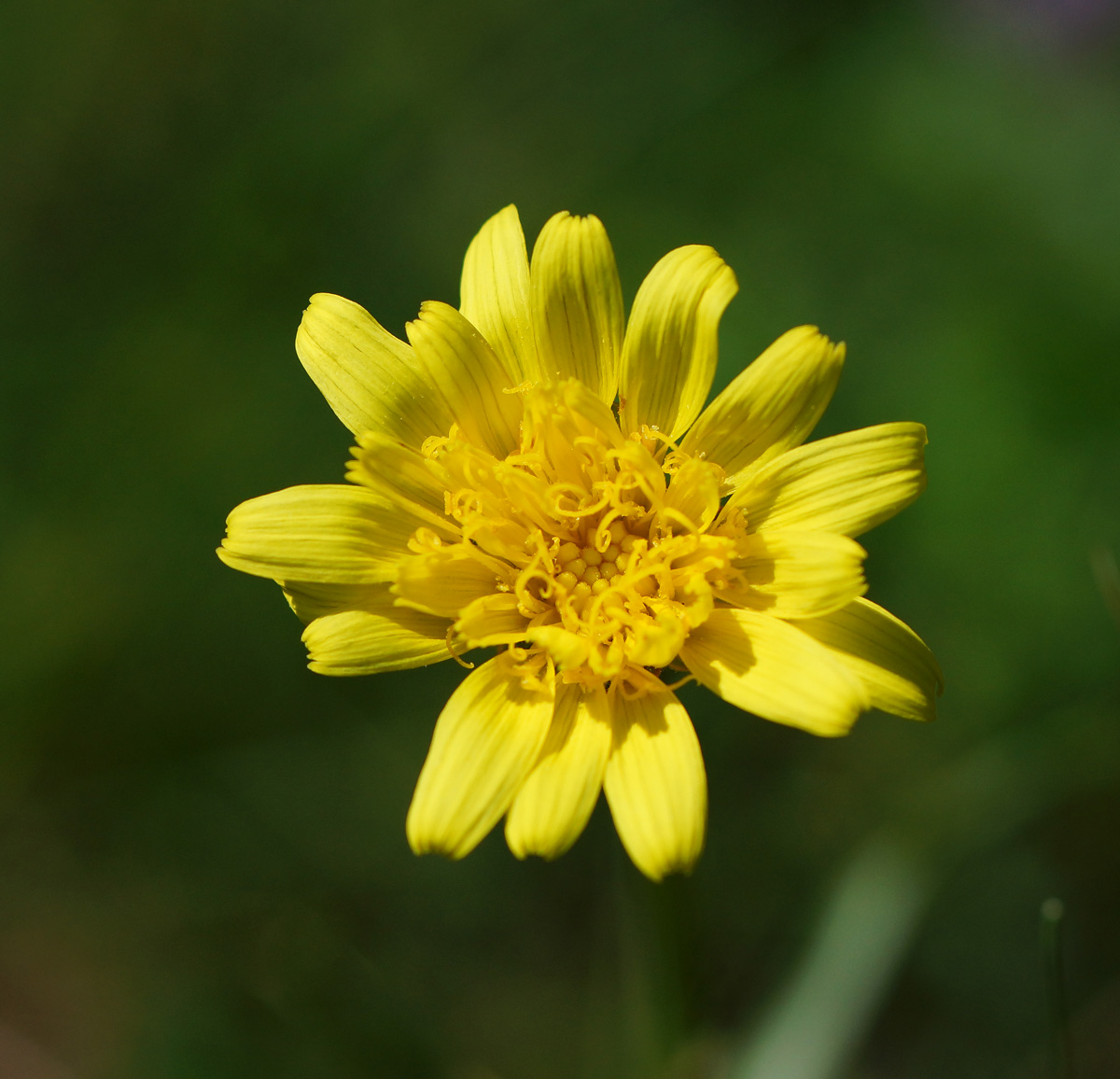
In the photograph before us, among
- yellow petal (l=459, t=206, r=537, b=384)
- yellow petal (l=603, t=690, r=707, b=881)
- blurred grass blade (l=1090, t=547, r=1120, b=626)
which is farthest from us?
blurred grass blade (l=1090, t=547, r=1120, b=626)

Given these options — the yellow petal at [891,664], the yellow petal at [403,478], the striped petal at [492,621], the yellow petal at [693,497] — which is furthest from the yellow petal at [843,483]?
the yellow petal at [403,478]

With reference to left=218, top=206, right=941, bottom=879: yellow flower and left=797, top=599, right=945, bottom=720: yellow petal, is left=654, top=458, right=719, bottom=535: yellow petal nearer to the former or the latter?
left=218, top=206, right=941, bottom=879: yellow flower

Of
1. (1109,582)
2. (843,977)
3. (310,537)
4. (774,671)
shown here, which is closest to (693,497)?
(774,671)

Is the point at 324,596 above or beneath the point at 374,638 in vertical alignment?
above

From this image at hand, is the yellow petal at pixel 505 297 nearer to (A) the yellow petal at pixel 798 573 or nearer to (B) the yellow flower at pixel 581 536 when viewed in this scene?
(B) the yellow flower at pixel 581 536

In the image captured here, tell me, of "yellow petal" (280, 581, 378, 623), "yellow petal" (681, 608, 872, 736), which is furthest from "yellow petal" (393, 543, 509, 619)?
"yellow petal" (681, 608, 872, 736)

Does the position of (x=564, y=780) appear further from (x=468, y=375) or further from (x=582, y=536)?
(x=468, y=375)
